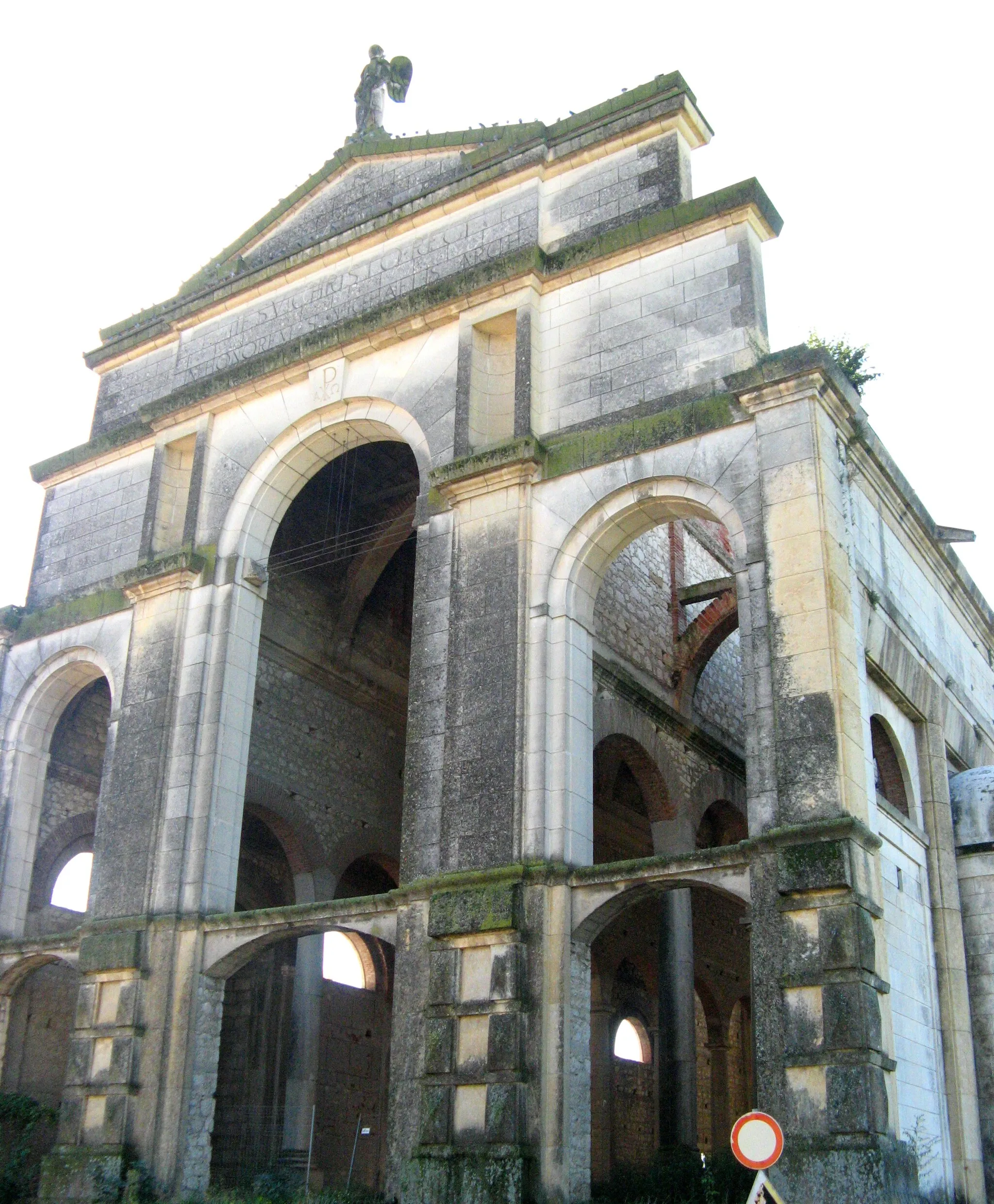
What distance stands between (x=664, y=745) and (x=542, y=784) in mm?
5696

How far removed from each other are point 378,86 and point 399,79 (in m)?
0.32

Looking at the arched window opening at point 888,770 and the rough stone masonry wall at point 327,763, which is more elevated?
the rough stone masonry wall at point 327,763

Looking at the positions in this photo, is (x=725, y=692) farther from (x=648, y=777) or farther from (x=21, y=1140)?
(x=21, y=1140)

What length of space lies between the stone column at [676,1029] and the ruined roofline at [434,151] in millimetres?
8390

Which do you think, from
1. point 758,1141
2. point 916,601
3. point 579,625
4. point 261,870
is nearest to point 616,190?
point 579,625

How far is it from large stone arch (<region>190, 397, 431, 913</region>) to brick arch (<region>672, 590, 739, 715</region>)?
17.9 ft

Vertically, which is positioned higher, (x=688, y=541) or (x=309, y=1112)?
(x=688, y=541)

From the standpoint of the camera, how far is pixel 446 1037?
35.8 feet

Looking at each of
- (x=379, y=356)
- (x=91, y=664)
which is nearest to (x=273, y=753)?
(x=91, y=664)

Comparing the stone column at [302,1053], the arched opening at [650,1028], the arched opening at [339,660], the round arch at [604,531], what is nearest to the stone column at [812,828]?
the round arch at [604,531]

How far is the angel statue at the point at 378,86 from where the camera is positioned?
1730cm

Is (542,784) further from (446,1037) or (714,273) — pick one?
(714,273)

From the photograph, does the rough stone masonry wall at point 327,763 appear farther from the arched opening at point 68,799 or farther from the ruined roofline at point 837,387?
the ruined roofline at point 837,387

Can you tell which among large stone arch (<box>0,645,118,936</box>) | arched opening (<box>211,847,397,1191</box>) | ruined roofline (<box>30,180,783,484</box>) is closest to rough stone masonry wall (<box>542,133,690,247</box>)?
ruined roofline (<box>30,180,783,484</box>)
